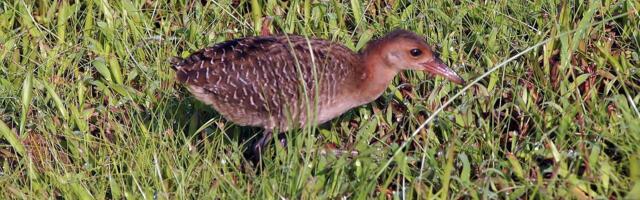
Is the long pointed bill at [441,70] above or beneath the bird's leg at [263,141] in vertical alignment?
above

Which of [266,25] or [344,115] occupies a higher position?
[266,25]

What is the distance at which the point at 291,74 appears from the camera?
588 centimetres

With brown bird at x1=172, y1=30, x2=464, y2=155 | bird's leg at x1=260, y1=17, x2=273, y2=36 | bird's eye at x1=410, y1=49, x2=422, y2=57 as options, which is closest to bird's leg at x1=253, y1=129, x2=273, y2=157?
brown bird at x1=172, y1=30, x2=464, y2=155

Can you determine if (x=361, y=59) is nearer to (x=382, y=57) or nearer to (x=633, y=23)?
(x=382, y=57)

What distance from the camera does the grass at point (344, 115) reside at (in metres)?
5.42

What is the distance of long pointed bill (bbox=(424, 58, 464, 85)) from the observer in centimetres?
604

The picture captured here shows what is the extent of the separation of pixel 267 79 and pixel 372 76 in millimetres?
515

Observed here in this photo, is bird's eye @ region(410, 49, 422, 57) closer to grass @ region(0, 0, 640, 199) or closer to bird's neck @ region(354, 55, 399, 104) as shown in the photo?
bird's neck @ region(354, 55, 399, 104)

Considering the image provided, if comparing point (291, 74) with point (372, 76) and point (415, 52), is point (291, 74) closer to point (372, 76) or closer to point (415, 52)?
point (372, 76)

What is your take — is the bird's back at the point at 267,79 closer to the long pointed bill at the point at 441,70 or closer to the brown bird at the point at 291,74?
the brown bird at the point at 291,74

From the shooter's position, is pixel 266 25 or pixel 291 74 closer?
pixel 291 74

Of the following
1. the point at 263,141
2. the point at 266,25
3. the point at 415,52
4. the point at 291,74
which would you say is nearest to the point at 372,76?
the point at 415,52

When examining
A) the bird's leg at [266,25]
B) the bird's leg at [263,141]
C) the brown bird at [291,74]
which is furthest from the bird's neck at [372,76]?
the bird's leg at [266,25]

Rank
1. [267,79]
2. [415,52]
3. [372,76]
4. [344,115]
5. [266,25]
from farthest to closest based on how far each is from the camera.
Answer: [266,25] < [344,115] < [372,76] < [415,52] < [267,79]
